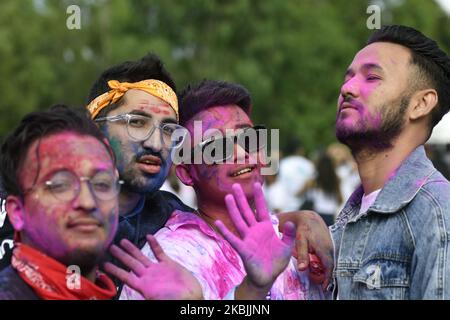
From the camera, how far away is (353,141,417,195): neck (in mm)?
3635

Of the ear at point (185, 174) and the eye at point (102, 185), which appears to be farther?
the ear at point (185, 174)

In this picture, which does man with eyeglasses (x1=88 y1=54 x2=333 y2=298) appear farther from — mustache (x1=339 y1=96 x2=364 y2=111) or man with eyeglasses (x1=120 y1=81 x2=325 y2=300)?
mustache (x1=339 y1=96 x2=364 y2=111)

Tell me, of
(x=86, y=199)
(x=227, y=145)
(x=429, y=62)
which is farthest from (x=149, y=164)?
(x=429, y=62)

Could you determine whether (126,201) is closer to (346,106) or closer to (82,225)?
(82,225)

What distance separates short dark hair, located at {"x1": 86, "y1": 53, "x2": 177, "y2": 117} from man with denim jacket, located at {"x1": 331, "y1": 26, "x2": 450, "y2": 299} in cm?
94

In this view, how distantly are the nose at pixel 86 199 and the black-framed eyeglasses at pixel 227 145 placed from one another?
0.90 meters

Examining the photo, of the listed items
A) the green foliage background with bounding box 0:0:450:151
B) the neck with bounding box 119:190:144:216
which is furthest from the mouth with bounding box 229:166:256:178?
the green foliage background with bounding box 0:0:450:151

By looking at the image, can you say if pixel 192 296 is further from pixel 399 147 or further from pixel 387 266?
pixel 399 147

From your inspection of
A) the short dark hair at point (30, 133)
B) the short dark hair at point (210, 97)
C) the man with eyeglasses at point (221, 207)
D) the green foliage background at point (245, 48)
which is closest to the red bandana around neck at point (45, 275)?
the short dark hair at point (30, 133)

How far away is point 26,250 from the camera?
9.73 ft

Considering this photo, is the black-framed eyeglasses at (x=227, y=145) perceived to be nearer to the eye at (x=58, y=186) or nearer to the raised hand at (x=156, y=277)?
the raised hand at (x=156, y=277)

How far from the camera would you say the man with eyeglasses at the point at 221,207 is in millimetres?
3184

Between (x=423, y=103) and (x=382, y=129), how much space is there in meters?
0.22

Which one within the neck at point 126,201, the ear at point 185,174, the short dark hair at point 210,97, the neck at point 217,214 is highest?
the short dark hair at point 210,97
